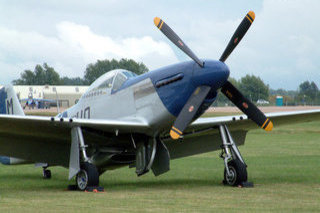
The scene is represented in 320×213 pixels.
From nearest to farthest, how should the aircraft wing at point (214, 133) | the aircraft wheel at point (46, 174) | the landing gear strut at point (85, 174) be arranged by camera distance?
the landing gear strut at point (85, 174)
the aircraft wing at point (214, 133)
the aircraft wheel at point (46, 174)

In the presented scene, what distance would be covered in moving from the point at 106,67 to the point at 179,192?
12519 centimetres

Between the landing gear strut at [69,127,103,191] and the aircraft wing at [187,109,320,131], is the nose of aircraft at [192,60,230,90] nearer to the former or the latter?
the aircraft wing at [187,109,320,131]

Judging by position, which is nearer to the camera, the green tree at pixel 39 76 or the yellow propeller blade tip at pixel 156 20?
the yellow propeller blade tip at pixel 156 20

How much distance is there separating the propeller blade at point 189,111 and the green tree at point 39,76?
130643mm

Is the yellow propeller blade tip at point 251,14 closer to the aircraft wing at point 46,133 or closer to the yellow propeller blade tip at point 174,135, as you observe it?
the yellow propeller blade tip at point 174,135

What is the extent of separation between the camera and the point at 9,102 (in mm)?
14156

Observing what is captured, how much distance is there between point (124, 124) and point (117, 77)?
1451 millimetres

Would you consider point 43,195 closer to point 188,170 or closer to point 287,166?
point 188,170

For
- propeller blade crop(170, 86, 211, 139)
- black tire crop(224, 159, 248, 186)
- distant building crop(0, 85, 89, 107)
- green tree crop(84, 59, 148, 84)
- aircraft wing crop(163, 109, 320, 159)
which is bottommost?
black tire crop(224, 159, 248, 186)

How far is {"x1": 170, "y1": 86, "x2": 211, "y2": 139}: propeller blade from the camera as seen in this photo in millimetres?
10062

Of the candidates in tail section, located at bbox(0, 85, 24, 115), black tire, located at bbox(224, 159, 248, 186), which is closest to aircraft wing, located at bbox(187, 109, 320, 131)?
black tire, located at bbox(224, 159, 248, 186)

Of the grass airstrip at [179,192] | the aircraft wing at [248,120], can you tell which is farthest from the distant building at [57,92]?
the aircraft wing at [248,120]

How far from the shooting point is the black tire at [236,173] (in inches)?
433

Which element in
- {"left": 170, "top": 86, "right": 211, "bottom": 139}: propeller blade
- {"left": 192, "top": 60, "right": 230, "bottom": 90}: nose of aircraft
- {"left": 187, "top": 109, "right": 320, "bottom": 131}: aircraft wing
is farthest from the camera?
{"left": 187, "top": 109, "right": 320, "bottom": 131}: aircraft wing
